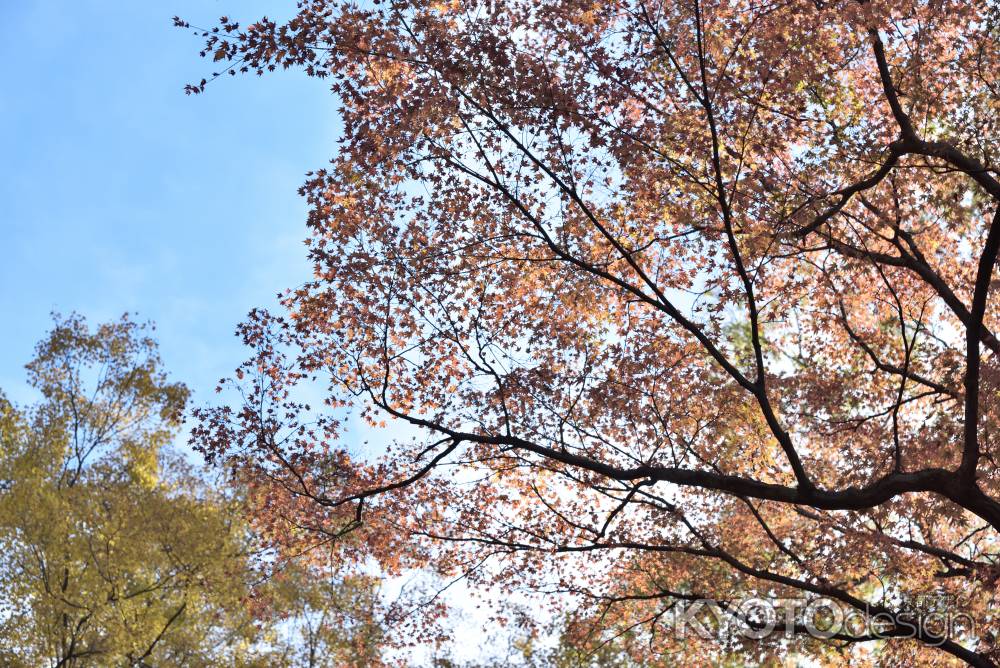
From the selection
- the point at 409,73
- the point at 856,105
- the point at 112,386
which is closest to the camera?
the point at 409,73

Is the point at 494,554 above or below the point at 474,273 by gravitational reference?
below

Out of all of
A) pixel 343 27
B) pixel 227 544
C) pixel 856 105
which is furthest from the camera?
pixel 227 544

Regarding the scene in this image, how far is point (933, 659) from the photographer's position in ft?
36.3

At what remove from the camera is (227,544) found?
1612 centimetres

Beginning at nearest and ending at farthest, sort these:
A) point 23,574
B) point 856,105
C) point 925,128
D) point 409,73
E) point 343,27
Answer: point 343,27 < point 409,73 < point 925,128 < point 856,105 < point 23,574

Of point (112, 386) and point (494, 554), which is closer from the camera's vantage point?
point (494, 554)

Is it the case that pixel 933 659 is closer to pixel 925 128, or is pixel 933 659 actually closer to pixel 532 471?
pixel 532 471

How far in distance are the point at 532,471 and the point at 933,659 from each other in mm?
5913

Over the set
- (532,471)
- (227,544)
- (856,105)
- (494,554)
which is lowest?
(494,554)

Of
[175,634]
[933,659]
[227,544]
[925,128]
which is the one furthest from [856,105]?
[175,634]

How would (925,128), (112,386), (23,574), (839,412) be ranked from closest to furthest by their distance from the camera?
1. (925,128)
2. (839,412)
3. (23,574)
4. (112,386)

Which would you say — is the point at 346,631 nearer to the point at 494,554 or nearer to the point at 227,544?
the point at 227,544

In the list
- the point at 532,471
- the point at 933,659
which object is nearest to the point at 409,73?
the point at 532,471

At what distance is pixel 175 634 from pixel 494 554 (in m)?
7.78
